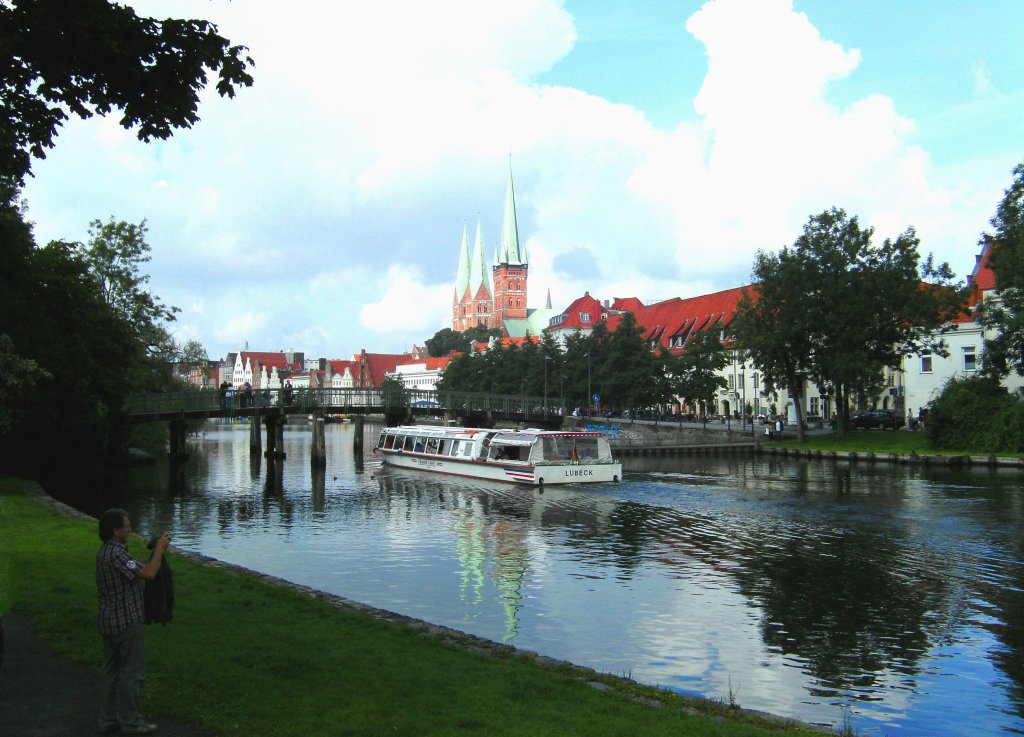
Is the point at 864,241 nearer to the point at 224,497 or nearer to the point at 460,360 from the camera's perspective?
the point at 224,497

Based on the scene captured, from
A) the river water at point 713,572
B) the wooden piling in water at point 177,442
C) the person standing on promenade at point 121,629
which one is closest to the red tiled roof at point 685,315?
the wooden piling in water at point 177,442

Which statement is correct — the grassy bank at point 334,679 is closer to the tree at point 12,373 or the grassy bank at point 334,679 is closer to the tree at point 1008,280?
the tree at point 12,373

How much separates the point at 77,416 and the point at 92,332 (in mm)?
5060

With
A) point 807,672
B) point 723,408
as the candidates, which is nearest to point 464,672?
point 807,672

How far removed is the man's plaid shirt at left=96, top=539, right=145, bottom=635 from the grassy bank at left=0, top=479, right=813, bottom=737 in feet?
4.12

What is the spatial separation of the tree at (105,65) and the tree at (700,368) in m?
86.5

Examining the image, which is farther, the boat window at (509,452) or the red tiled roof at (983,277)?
the red tiled roof at (983,277)

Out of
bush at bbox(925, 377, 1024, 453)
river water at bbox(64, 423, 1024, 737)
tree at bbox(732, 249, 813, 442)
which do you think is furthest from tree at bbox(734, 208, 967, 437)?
river water at bbox(64, 423, 1024, 737)

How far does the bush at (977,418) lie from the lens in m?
60.0

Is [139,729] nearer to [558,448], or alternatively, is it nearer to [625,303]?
[558,448]

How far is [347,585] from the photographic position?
74.1ft

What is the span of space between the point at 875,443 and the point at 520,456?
3023 cm

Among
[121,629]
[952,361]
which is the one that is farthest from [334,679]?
[952,361]

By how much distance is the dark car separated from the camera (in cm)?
7888
